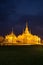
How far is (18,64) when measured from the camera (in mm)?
71312

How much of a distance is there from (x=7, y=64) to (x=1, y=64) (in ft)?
8.22

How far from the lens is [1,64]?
67.9 m

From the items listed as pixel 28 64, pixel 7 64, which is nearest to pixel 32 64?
pixel 28 64

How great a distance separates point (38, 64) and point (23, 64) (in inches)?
186

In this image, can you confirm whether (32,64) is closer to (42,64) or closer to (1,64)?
(42,64)

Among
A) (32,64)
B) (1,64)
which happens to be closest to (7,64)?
(1,64)

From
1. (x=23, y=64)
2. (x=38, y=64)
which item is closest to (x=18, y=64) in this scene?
(x=23, y=64)

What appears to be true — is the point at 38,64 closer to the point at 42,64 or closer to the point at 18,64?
the point at 42,64

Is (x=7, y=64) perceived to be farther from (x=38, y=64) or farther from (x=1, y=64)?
(x=38, y=64)

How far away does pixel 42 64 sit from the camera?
69188mm

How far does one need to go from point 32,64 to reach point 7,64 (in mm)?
7524

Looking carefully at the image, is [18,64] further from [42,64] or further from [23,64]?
[42,64]

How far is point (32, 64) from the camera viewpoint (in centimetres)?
6894

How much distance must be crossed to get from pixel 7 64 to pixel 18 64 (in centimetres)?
365
